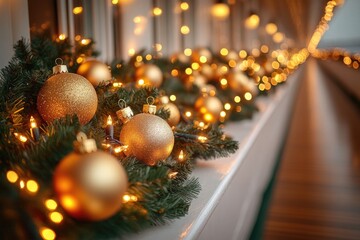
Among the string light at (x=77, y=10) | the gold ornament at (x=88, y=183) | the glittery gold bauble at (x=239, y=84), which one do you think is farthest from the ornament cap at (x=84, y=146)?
the glittery gold bauble at (x=239, y=84)

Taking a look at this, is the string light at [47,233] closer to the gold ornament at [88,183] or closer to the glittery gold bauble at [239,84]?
the gold ornament at [88,183]

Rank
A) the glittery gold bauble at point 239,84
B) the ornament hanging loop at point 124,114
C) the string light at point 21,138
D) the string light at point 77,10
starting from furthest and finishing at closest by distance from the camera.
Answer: the glittery gold bauble at point 239,84, the string light at point 77,10, the ornament hanging loop at point 124,114, the string light at point 21,138

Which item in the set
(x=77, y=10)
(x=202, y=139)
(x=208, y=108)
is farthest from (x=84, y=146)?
(x=77, y=10)

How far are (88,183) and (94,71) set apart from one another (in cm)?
74

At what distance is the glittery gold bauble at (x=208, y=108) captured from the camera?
197 cm

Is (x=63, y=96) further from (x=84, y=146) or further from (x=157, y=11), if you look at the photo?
(x=157, y=11)

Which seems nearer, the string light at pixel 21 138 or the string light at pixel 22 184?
the string light at pixel 22 184

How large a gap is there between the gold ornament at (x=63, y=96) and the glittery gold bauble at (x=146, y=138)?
13 cm

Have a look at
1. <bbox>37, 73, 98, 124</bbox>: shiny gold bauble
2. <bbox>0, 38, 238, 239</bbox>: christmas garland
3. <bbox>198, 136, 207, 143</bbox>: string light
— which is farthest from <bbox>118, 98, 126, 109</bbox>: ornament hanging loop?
<bbox>198, 136, 207, 143</bbox>: string light

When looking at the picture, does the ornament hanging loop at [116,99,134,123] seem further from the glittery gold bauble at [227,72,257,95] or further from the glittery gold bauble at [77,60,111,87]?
the glittery gold bauble at [227,72,257,95]

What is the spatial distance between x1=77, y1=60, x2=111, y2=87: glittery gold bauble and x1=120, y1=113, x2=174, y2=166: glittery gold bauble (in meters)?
0.34

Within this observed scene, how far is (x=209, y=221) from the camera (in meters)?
1.15

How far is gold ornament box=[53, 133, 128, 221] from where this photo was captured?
72cm

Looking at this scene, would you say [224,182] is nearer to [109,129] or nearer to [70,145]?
[109,129]
